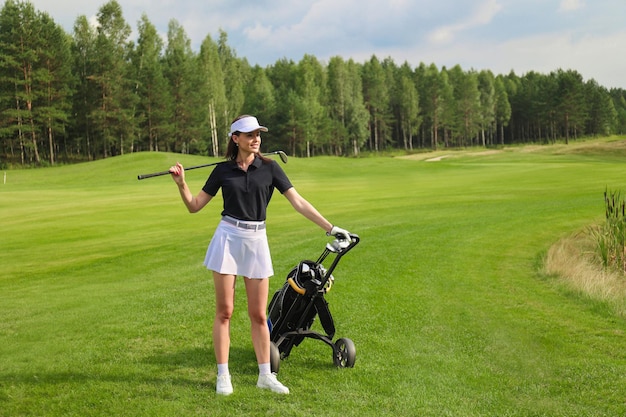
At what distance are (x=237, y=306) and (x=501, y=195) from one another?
20547 mm

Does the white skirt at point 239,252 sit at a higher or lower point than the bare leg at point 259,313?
higher

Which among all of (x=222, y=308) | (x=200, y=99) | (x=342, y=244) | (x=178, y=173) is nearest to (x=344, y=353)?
(x=342, y=244)

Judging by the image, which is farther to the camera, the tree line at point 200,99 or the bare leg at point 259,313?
the tree line at point 200,99

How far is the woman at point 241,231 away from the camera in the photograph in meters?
5.34

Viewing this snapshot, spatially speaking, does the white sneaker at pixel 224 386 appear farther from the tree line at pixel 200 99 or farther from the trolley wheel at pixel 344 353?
the tree line at pixel 200 99

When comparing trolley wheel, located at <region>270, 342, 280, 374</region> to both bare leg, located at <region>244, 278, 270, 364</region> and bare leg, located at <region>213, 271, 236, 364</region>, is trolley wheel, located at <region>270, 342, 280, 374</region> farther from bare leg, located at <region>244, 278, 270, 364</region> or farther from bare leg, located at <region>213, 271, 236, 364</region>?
bare leg, located at <region>213, 271, 236, 364</region>

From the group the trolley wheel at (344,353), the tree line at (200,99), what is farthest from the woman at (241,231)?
the tree line at (200,99)

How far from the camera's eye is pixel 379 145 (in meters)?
122

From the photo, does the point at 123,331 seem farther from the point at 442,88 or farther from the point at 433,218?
the point at 442,88

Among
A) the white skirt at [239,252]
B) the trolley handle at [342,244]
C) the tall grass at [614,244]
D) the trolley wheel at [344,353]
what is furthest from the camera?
the tall grass at [614,244]

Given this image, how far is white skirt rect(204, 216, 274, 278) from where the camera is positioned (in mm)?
5316

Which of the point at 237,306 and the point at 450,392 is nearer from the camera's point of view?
the point at 450,392

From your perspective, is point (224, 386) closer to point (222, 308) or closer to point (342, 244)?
point (222, 308)

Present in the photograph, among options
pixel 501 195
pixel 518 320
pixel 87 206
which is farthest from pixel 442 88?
pixel 518 320
